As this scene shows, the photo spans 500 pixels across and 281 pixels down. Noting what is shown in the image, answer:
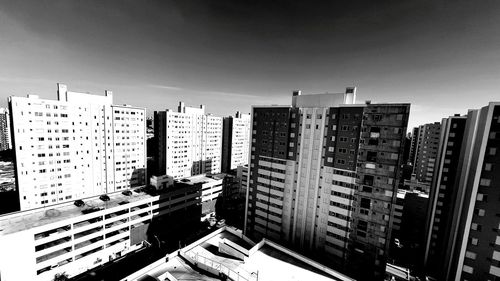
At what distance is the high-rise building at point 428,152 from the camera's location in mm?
91125

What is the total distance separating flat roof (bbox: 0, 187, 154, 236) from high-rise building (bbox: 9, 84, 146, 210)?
692 inches

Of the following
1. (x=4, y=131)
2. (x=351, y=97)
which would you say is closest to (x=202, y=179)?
(x=351, y=97)

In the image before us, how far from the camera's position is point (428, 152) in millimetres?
93000

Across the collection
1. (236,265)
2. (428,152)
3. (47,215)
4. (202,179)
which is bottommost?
(202,179)

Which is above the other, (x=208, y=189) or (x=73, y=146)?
(x=73, y=146)

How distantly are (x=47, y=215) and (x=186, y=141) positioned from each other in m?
57.9

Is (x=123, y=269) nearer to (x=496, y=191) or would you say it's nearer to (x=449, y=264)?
(x=449, y=264)

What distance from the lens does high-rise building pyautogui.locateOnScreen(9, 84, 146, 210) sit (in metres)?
52.2

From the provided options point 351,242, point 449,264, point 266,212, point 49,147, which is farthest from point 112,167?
point 449,264

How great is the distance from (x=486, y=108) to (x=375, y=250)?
30.1 metres

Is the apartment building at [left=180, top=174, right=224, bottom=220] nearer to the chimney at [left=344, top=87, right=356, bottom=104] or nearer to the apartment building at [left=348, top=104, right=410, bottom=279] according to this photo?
the apartment building at [left=348, top=104, right=410, bottom=279]

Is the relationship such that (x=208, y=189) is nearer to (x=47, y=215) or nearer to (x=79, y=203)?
(x=79, y=203)

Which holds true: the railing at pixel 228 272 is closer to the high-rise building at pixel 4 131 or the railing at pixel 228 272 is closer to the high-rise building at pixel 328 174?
the high-rise building at pixel 328 174

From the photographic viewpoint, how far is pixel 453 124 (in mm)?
51688
